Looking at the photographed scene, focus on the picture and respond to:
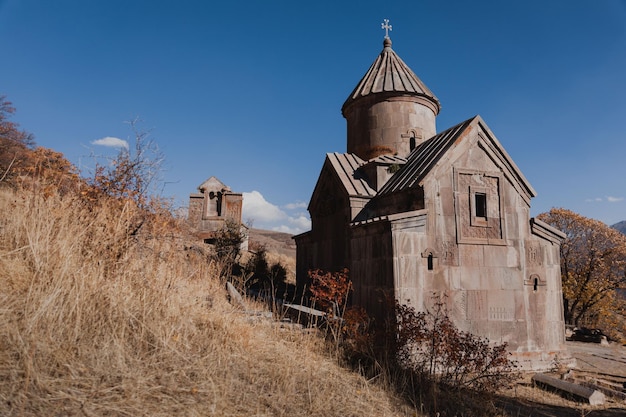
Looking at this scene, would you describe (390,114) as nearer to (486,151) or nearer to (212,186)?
(486,151)

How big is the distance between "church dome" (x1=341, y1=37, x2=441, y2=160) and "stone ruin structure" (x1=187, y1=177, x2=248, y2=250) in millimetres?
8736

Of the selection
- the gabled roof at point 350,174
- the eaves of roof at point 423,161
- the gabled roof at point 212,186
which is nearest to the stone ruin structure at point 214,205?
the gabled roof at point 212,186

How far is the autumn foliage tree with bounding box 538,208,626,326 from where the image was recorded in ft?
46.7

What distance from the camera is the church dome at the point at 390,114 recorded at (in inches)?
407

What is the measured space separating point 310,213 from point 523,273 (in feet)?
17.7

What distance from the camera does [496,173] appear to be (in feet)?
24.0

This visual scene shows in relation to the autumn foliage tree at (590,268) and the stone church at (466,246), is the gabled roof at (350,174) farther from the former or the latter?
the autumn foliage tree at (590,268)

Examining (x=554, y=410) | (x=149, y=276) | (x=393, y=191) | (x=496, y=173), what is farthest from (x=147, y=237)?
(x=496, y=173)

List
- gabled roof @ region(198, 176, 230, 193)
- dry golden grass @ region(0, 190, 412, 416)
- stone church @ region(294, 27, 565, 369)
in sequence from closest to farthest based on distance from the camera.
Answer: dry golden grass @ region(0, 190, 412, 416) → stone church @ region(294, 27, 565, 369) → gabled roof @ region(198, 176, 230, 193)

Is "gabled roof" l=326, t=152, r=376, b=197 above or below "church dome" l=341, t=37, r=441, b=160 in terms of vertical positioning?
below

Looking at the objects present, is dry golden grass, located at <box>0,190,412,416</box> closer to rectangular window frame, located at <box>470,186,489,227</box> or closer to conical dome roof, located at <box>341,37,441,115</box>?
rectangular window frame, located at <box>470,186,489,227</box>

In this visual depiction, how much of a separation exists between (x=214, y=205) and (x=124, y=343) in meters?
16.4

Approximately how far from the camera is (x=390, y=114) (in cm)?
1044

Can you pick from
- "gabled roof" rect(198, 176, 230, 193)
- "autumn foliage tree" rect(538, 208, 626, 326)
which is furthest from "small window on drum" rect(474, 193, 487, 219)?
"gabled roof" rect(198, 176, 230, 193)
